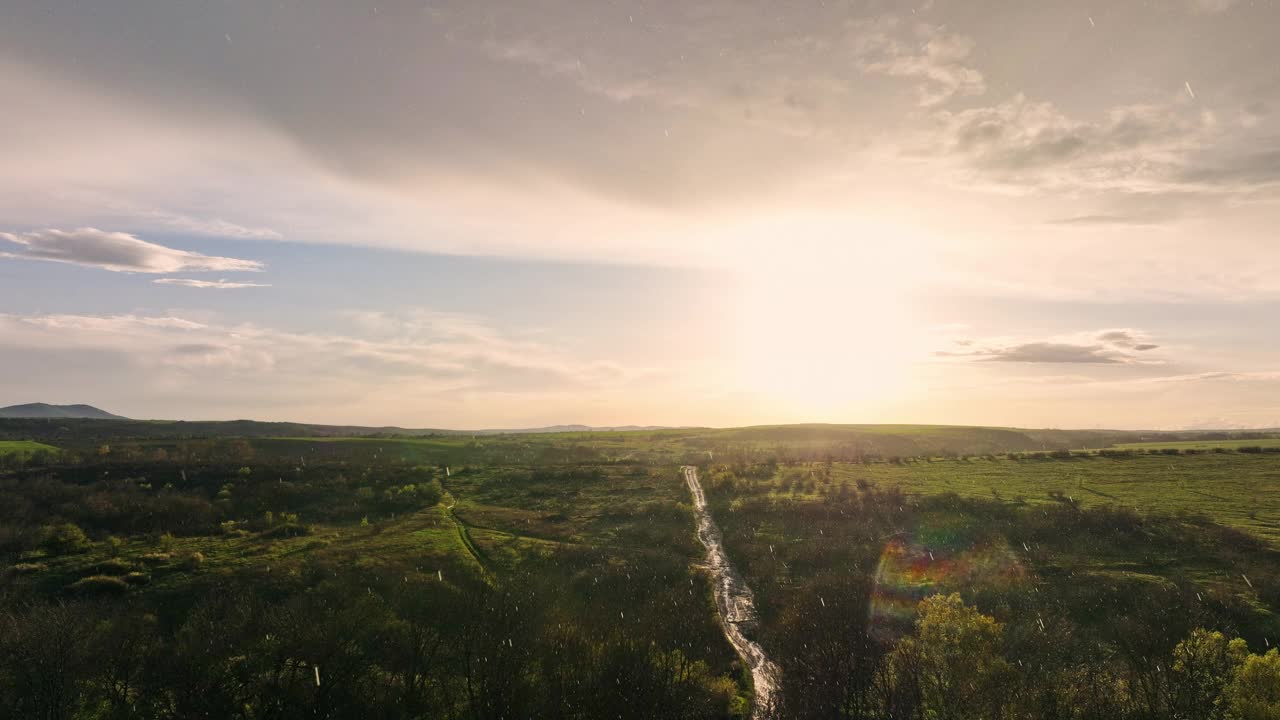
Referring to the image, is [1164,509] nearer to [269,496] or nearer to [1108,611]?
[1108,611]

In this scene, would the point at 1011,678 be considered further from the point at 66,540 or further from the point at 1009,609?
the point at 66,540

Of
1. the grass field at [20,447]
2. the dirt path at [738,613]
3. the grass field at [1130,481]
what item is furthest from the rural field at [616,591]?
the grass field at [20,447]

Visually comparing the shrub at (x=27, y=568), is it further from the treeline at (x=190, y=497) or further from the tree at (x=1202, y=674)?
the tree at (x=1202, y=674)

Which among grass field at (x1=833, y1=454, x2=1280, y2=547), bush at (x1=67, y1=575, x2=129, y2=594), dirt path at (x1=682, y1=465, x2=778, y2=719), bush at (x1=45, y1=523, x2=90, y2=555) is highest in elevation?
grass field at (x1=833, y1=454, x2=1280, y2=547)

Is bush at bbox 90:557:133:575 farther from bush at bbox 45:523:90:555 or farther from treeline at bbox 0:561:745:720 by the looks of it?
bush at bbox 45:523:90:555

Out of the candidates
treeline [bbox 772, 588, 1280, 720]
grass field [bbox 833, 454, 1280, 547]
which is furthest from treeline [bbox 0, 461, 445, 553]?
grass field [bbox 833, 454, 1280, 547]

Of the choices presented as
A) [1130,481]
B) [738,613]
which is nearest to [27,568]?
A: [738,613]
